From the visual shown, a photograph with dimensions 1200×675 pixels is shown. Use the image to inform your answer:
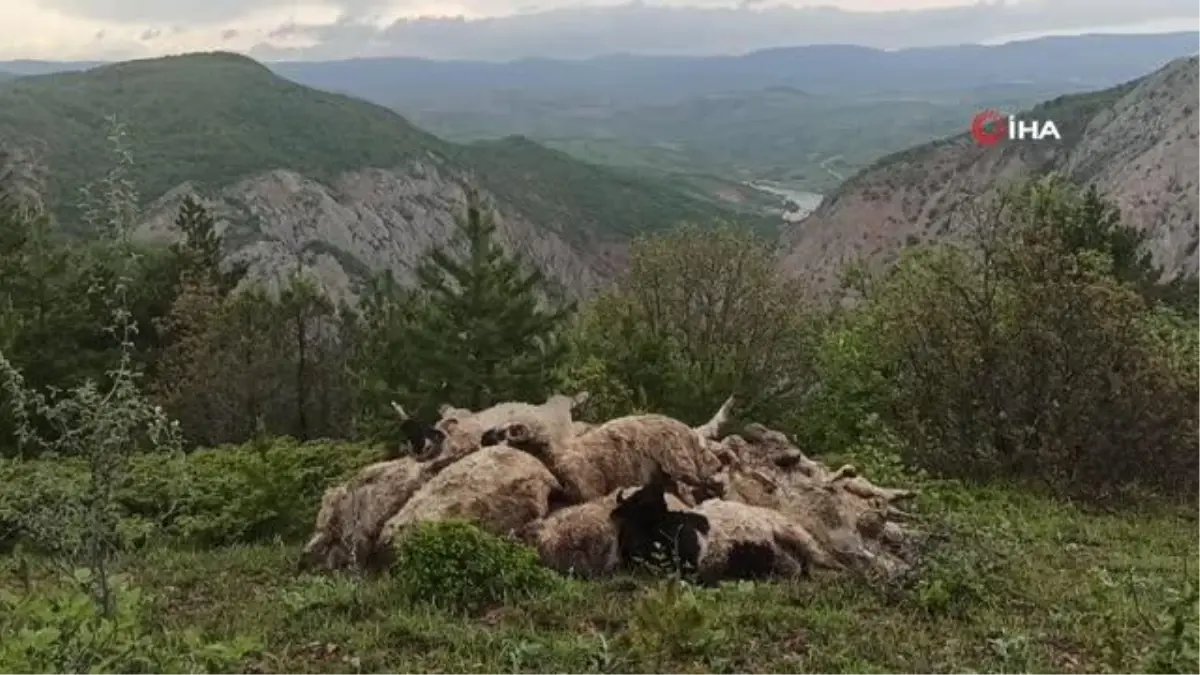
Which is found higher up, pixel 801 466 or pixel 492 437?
pixel 492 437

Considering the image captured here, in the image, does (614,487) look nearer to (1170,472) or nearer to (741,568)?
(741,568)

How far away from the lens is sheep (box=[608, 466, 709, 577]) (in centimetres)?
1142

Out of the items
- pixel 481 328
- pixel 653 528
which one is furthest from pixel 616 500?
pixel 481 328

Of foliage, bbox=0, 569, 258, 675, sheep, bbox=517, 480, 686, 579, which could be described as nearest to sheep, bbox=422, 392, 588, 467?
sheep, bbox=517, 480, 686, 579

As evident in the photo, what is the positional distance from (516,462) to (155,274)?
90.2 ft

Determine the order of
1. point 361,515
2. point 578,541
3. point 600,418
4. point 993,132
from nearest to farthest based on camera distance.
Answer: point 578,541
point 361,515
point 600,418
point 993,132

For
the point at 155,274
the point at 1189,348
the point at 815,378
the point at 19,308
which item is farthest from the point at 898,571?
the point at 155,274

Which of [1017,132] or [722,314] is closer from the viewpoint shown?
[722,314]

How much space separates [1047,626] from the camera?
9.39m

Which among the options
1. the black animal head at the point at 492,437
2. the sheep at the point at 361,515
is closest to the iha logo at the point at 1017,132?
the black animal head at the point at 492,437

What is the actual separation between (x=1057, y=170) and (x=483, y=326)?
96688mm

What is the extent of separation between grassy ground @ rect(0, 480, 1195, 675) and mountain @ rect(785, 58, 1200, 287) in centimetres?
9832

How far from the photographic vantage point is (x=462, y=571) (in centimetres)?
993

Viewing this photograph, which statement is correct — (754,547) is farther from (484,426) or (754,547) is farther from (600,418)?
(600,418)
